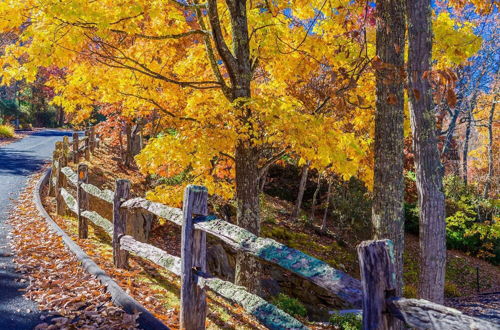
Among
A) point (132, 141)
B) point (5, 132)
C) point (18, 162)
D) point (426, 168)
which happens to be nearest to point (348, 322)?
point (426, 168)

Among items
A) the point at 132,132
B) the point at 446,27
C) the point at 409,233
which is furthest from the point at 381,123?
the point at 409,233

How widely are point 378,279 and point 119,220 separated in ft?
16.4

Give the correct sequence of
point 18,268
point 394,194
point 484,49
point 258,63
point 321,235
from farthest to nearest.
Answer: point 484,49
point 321,235
point 258,63
point 394,194
point 18,268

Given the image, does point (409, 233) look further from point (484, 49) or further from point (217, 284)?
point (217, 284)

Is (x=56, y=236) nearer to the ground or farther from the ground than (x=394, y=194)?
nearer to the ground

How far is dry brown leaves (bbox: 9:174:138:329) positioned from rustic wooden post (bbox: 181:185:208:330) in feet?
1.87

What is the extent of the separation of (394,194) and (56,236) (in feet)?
20.3

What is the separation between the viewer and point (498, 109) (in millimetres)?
39844

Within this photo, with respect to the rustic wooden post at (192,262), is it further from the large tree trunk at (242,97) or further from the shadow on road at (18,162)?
the shadow on road at (18,162)

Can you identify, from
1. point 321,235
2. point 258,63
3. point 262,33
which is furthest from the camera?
point 321,235

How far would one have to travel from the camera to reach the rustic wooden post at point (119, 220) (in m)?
6.91

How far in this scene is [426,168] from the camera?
7723 mm

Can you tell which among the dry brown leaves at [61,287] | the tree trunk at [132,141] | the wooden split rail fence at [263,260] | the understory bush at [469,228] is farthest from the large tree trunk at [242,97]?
the understory bush at [469,228]

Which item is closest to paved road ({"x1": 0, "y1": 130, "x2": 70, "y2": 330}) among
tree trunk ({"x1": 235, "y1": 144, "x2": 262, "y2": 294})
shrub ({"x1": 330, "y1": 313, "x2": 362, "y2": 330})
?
tree trunk ({"x1": 235, "y1": 144, "x2": 262, "y2": 294})
